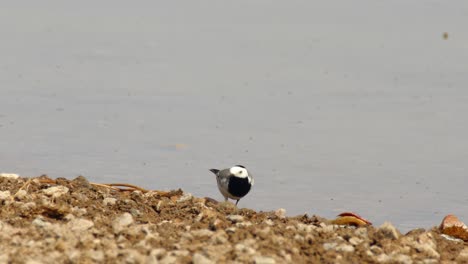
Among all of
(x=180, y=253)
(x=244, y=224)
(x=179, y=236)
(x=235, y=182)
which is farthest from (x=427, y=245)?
(x=235, y=182)

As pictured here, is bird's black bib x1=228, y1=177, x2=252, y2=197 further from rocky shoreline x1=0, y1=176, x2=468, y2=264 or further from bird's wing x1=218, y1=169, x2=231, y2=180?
rocky shoreline x1=0, y1=176, x2=468, y2=264

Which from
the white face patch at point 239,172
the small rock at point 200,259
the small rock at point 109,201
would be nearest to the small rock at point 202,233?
the small rock at point 200,259

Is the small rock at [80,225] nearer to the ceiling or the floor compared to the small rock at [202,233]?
nearer to the floor

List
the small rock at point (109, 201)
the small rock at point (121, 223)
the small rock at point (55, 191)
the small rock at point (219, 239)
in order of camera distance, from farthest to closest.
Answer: the small rock at point (109, 201) < the small rock at point (55, 191) < the small rock at point (121, 223) < the small rock at point (219, 239)

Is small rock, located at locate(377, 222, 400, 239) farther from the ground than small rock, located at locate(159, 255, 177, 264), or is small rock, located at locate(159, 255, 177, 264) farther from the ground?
small rock, located at locate(377, 222, 400, 239)

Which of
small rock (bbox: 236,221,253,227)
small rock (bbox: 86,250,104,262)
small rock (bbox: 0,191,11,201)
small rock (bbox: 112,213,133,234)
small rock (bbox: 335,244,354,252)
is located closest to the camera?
small rock (bbox: 86,250,104,262)

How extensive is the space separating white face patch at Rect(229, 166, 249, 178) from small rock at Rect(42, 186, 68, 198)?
1.70 m

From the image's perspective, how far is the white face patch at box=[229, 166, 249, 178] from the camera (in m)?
7.98

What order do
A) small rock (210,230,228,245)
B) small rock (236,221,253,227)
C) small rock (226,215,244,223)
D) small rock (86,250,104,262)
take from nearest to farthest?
small rock (86,250,104,262)
small rock (210,230,228,245)
small rock (236,221,253,227)
small rock (226,215,244,223)

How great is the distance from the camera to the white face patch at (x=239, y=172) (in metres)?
7.98

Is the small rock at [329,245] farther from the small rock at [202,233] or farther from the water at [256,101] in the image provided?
the water at [256,101]

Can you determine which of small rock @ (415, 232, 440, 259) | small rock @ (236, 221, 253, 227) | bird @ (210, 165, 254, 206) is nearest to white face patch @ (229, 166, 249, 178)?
bird @ (210, 165, 254, 206)

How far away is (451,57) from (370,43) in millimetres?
960

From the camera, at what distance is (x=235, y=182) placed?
8.01 metres
